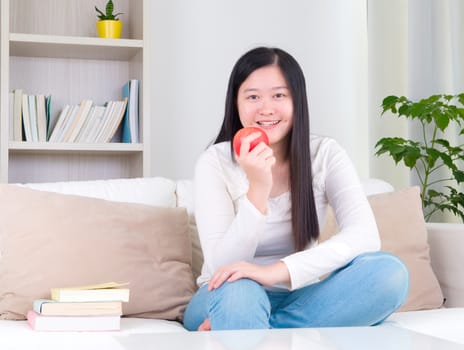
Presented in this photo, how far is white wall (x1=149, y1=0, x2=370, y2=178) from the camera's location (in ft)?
12.8

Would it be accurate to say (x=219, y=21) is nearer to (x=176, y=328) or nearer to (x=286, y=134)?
(x=286, y=134)

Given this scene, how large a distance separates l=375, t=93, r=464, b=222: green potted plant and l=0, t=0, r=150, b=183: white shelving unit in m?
1.08

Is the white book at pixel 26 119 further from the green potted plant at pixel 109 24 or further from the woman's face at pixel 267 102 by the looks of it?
the woman's face at pixel 267 102

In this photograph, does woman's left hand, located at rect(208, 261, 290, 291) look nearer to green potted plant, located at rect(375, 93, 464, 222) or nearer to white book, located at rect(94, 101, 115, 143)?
green potted plant, located at rect(375, 93, 464, 222)

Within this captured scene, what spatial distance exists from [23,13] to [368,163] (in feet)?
6.11

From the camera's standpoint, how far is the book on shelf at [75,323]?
69.0 inches

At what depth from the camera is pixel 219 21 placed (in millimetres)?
3969

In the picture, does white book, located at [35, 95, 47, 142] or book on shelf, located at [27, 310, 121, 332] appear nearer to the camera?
book on shelf, located at [27, 310, 121, 332]

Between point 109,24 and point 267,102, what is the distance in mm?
1695

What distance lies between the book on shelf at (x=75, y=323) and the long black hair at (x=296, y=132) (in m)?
0.51

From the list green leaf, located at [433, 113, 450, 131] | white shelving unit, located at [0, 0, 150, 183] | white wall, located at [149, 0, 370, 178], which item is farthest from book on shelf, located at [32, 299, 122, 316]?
white wall, located at [149, 0, 370, 178]

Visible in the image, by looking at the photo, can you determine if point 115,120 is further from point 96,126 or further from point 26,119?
point 26,119

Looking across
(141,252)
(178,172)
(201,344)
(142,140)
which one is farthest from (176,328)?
(178,172)

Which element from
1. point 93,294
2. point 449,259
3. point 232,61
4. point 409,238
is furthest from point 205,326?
point 232,61
